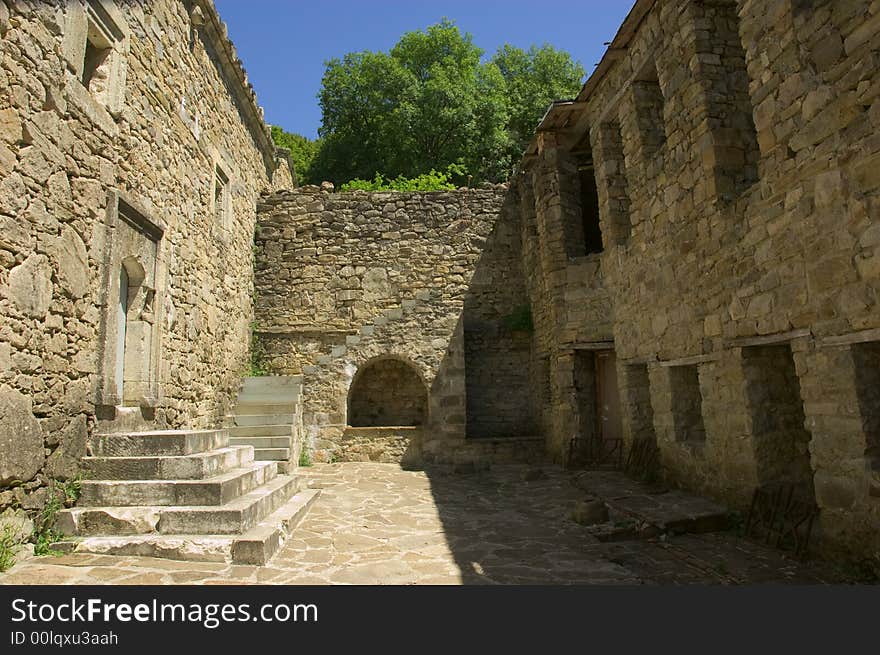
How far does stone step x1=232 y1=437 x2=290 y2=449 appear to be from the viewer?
27.9ft

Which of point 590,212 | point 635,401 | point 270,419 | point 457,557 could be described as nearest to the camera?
point 457,557

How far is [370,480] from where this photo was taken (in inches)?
339

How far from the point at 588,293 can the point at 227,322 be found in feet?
19.4

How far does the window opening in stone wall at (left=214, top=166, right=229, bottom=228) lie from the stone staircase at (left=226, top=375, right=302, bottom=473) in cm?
291

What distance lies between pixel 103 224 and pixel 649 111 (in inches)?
261

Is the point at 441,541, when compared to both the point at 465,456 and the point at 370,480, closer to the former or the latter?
the point at 370,480

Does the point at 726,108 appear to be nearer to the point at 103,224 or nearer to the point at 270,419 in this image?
the point at 103,224

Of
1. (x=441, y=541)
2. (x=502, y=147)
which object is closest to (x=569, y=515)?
(x=441, y=541)

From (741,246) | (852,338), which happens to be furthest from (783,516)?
(741,246)

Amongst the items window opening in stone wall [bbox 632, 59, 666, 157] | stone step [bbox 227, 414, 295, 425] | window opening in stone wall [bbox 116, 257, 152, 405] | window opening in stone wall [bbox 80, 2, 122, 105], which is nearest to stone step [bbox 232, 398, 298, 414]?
stone step [bbox 227, 414, 295, 425]

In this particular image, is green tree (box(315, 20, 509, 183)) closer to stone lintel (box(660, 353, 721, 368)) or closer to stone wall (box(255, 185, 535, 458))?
stone wall (box(255, 185, 535, 458))

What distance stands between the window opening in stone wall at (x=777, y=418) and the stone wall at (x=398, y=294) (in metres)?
5.71

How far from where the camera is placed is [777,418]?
5375mm

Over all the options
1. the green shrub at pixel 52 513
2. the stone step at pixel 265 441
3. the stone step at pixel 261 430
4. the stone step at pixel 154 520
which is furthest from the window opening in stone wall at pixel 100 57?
the stone step at pixel 261 430
